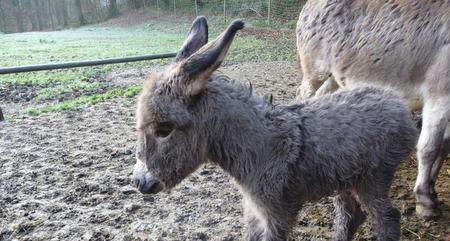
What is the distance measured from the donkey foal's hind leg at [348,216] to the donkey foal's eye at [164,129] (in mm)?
1165

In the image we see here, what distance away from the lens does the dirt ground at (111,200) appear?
113 inches

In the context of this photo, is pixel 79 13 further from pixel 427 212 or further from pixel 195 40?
pixel 427 212

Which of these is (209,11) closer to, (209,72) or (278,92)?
(278,92)

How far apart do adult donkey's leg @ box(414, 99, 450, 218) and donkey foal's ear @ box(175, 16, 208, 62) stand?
176 centimetres

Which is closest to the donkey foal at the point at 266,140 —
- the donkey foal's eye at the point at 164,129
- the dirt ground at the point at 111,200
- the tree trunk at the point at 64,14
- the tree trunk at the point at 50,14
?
the donkey foal's eye at the point at 164,129

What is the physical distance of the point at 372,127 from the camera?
2.21 metres

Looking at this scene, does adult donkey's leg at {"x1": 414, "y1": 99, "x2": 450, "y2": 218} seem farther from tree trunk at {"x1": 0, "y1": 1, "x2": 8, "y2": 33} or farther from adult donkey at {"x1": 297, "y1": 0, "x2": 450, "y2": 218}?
tree trunk at {"x1": 0, "y1": 1, "x2": 8, "y2": 33}

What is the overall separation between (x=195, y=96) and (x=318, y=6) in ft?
8.12

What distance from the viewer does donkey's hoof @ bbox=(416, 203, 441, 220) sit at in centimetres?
291

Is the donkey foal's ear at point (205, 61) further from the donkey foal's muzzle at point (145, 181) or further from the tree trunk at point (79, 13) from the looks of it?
the tree trunk at point (79, 13)

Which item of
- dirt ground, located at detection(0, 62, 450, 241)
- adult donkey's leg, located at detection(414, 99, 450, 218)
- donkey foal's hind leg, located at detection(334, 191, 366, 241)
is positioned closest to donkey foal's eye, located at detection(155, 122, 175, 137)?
dirt ground, located at detection(0, 62, 450, 241)

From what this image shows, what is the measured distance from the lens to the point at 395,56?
3369 mm

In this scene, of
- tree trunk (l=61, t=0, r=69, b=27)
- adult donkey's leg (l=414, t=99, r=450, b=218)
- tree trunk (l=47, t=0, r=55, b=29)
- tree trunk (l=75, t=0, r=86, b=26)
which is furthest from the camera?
tree trunk (l=75, t=0, r=86, b=26)

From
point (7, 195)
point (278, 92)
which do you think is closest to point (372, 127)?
point (7, 195)
